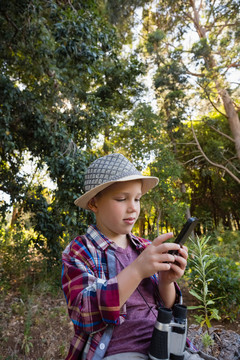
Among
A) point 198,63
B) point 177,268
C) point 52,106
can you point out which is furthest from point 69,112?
point 198,63

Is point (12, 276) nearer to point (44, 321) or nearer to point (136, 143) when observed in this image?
point (44, 321)

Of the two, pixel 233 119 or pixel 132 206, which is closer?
pixel 132 206

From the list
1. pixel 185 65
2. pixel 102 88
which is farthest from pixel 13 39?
pixel 185 65

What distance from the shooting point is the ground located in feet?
9.96

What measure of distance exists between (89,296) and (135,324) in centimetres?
31

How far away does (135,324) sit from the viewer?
1.20m

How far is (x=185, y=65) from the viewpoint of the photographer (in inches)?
397

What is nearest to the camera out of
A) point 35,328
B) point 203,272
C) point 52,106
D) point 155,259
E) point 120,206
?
point 155,259

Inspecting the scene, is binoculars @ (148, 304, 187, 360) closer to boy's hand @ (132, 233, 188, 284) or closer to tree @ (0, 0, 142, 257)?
boy's hand @ (132, 233, 188, 284)

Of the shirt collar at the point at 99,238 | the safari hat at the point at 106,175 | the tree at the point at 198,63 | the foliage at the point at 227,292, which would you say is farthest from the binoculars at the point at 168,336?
the tree at the point at 198,63

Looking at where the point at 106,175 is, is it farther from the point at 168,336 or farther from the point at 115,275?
the point at 168,336

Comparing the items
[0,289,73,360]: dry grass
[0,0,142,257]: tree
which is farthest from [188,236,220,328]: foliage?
[0,289,73,360]: dry grass

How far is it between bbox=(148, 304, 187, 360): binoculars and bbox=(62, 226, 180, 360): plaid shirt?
6.2 inches

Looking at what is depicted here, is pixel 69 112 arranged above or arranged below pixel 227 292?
above
